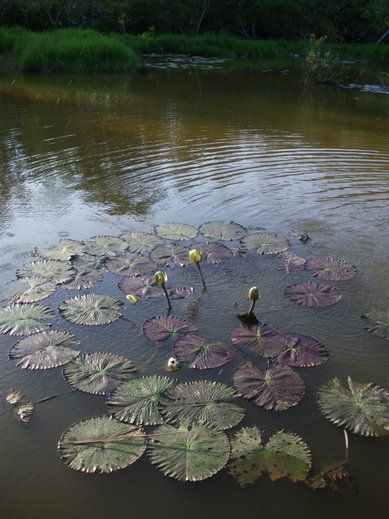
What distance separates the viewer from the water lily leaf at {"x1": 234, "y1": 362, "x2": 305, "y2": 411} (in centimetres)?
270

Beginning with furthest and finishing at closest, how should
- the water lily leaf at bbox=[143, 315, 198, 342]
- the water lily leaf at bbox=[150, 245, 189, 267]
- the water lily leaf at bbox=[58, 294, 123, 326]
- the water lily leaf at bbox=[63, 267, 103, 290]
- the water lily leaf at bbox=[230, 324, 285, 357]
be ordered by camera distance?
the water lily leaf at bbox=[150, 245, 189, 267], the water lily leaf at bbox=[63, 267, 103, 290], the water lily leaf at bbox=[58, 294, 123, 326], the water lily leaf at bbox=[143, 315, 198, 342], the water lily leaf at bbox=[230, 324, 285, 357]

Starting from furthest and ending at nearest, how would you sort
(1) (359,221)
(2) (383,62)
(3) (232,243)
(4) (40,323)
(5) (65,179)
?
(2) (383,62), (5) (65,179), (1) (359,221), (3) (232,243), (4) (40,323)

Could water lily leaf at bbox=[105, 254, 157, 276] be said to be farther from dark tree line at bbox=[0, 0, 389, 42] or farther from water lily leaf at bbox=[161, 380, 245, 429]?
→ dark tree line at bbox=[0, 0, 389, 42]

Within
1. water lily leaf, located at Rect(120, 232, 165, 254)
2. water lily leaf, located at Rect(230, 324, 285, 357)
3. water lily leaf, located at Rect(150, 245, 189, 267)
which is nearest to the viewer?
water lily leaf, located at Rect(230, 324, 285, 357)

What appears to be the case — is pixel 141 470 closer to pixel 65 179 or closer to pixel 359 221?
pixel 359 221

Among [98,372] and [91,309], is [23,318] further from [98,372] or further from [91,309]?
[98,372]

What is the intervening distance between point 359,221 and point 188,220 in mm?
1744

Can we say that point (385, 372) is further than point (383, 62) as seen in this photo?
No

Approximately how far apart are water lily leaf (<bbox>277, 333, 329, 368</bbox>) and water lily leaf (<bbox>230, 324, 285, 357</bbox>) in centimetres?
4

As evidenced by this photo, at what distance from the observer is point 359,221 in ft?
16.7

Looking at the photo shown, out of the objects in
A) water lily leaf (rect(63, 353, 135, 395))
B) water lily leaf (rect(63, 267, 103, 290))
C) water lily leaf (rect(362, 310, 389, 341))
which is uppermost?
water lily leaf (rect(63, 267, 103, 290))

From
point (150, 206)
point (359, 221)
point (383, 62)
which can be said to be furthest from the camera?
point (383, 62)

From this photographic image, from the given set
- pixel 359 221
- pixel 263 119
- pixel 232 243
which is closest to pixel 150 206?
pixel 232 243

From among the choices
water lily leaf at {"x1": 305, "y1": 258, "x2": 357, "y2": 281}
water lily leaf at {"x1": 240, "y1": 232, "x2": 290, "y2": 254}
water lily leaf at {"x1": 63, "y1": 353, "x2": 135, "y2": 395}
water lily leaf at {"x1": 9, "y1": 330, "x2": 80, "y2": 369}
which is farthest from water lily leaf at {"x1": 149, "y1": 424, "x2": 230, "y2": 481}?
water lily leaf at {"x1": 240, "y1": 232, "x2": 290, "y2": 254}
